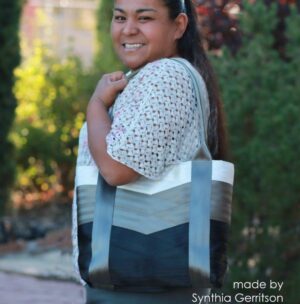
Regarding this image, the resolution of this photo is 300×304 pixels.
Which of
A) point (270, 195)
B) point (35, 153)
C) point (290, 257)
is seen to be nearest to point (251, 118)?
point (270, 195)

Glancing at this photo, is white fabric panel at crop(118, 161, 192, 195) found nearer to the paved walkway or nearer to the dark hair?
the dark hair

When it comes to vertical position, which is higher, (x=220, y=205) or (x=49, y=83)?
(x=220, y=205)

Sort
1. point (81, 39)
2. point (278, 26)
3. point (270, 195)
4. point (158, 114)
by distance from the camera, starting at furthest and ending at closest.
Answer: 1. point (81, 39)
2. point (278, 26)
3. point (270, 195)
4. point (158, 114)

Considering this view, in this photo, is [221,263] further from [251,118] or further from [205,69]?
[251,118]

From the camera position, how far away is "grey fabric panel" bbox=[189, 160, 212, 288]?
2205mm

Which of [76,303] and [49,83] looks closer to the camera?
[76,303]

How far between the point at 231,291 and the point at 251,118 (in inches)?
35.9

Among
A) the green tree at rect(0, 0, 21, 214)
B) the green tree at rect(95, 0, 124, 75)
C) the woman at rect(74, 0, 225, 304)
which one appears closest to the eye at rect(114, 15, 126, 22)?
the woman at rect(74, 0, 225, 304)

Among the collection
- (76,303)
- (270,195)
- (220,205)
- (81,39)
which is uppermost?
(220,205)

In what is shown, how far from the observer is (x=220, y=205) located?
7.41 feet

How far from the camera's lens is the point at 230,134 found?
461cm

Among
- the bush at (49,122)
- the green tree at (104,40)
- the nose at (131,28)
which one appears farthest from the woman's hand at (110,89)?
the bush at (49,122)

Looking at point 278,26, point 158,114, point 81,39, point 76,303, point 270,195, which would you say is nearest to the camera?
point 158,114

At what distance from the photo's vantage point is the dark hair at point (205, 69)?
2.43m
